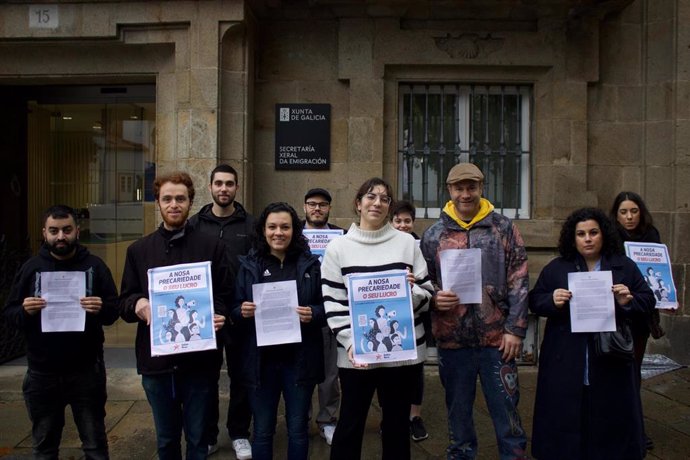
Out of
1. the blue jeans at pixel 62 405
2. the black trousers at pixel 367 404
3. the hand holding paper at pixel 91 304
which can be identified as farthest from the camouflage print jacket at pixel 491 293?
the blue jeans at pixel 62 405

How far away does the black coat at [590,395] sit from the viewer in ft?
12.0

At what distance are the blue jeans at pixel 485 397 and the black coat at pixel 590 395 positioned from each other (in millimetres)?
174

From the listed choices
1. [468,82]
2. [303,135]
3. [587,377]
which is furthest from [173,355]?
[468,82]

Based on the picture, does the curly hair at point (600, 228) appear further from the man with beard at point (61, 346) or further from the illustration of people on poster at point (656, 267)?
the man with beard at point (61, 346)

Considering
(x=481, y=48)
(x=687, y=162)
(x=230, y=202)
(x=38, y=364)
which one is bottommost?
(x=38, y=364)

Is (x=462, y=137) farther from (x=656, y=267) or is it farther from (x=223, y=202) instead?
(x=223, y=202)

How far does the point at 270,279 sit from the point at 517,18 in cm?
505

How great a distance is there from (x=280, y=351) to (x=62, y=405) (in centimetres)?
143

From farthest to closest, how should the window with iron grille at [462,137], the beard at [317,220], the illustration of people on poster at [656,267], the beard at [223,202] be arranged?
the window with iron grille at [462,137]
the beard at [317,220]
the beard at [223,202]
the illustration of people on poster at [656,267]

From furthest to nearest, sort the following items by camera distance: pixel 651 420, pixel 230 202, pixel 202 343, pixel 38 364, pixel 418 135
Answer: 1. pixel 418 135
2. pixel 651 420
3. pixel 230 202
4. pixel 38 364
5. pixel 202 343

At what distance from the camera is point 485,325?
382 centimetres

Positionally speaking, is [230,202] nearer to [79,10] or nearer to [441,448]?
[441,448]

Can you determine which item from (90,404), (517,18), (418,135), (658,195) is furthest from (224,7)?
(658,195)

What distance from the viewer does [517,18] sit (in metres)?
7.23
